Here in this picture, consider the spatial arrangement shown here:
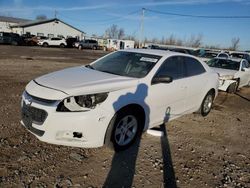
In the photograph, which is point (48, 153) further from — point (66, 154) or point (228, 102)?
point (228, 102)

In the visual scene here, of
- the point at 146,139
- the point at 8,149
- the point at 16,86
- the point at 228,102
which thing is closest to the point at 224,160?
the point at 146,139

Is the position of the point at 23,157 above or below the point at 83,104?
below

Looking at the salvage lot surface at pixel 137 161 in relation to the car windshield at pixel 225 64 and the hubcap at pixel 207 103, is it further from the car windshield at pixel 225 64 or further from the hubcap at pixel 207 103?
the car windshield at pixel 225 64

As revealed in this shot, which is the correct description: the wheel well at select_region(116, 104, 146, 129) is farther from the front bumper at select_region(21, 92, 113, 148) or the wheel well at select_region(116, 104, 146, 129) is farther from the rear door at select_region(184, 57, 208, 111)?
the rear door at select_region(184, 57, 208, 111)

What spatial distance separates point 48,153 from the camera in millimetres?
4164

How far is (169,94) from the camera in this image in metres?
5.00

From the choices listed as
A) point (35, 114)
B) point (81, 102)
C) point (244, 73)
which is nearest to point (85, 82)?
point (81, 102)

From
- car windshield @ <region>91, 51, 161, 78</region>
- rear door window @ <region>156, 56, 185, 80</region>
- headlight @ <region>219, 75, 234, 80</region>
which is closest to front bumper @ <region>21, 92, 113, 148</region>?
car windshield @ <region>91, 51, 161, 78</region>

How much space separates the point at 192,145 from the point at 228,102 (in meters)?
4.77

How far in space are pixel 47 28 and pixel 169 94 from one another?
5579 cm

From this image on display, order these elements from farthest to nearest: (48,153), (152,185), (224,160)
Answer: (224,160) < (48,153) < (152,185)

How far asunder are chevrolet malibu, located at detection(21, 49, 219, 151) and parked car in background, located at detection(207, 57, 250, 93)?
15.7 ft

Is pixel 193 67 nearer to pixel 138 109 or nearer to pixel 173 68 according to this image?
pixel 173 68

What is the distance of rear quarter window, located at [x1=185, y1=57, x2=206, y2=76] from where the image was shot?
19.0 feet
